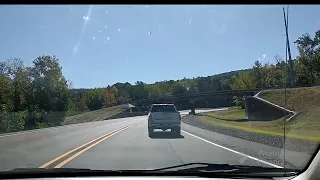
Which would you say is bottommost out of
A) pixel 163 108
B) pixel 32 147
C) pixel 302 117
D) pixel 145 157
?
pixel 32 147

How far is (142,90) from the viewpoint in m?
23.7

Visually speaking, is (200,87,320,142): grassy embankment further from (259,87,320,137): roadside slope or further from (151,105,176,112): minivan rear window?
(151,105,176,112): minivan rear window

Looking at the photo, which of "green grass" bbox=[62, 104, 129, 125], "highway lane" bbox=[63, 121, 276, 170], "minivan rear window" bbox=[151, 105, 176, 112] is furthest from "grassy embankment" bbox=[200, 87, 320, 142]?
"green grass" bbox=[62, 104, 129, 125]

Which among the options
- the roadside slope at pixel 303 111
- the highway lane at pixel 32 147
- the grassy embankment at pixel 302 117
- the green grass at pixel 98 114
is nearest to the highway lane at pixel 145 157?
the highway lane at pixel 32 147

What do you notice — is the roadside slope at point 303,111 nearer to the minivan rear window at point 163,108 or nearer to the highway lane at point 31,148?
the minivan rear window at point 163,108

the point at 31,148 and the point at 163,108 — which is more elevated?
the point at 163,108

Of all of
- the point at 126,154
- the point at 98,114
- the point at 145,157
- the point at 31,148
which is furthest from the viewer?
the point at 98,114

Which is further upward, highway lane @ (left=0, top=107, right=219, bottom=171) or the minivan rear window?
the minivan rear window

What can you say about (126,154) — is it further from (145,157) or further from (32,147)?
(32,147)

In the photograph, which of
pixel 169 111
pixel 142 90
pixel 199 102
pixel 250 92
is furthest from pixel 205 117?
pixel 142 90

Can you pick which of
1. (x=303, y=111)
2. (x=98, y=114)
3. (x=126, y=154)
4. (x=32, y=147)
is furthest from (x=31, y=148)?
(x=303, y=111)

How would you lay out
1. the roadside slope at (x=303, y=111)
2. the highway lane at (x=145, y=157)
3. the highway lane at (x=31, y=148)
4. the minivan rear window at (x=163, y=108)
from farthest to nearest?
the minivan rear window at (x=163, y=108)
the roadside slope at (x=303, y=111)
the highway lane at (x=31, y=148)
the highway lane at (x=145, y=157)
